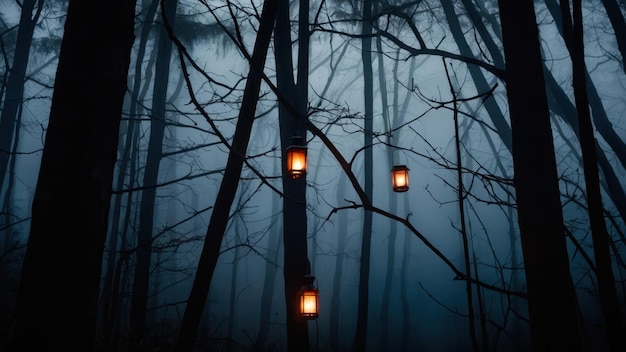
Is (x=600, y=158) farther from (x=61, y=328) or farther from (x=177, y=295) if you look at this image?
(x=177, y=295)

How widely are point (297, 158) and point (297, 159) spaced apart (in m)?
0.01

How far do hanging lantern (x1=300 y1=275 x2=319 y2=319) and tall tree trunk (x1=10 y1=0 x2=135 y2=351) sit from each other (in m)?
3.34

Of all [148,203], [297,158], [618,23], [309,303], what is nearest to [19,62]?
[148,203]

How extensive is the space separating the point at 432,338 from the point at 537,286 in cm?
2227

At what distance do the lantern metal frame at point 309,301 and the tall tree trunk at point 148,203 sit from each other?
2.95 metres

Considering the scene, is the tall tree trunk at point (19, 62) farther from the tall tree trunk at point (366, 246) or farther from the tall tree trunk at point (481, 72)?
the tall tree trunk at point (481, 72)

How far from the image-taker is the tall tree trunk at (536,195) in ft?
8.68

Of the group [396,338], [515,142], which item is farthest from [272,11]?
[396,338]

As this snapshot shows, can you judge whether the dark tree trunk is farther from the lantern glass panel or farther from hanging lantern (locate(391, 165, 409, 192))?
hanging lantern (locate(391, 165, 409, 192))

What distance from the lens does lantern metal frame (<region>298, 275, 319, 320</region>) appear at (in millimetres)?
4715

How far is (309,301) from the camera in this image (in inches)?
187

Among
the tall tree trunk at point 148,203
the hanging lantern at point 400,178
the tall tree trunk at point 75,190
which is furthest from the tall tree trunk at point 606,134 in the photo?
the tall tree trunk at point 148,203

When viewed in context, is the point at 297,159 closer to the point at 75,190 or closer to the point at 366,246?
the point at 75,190

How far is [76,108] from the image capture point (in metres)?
1.64
